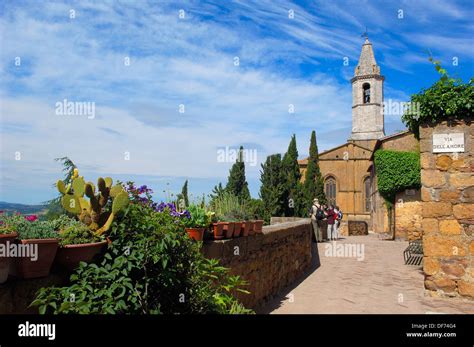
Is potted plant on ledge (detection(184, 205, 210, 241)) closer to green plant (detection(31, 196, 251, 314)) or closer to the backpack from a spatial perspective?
green plant (detection(31, 196, 251, 314))

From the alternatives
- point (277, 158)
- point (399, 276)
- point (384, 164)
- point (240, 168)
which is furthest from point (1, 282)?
point (240, 168)

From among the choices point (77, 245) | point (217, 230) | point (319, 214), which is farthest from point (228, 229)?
point (319, 214)

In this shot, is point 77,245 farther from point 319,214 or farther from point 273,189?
point 273,189

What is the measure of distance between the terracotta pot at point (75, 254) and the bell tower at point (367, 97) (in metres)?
49.9

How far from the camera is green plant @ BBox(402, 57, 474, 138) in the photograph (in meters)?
6.52

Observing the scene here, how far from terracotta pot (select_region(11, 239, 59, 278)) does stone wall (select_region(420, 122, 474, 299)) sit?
5.78 metres

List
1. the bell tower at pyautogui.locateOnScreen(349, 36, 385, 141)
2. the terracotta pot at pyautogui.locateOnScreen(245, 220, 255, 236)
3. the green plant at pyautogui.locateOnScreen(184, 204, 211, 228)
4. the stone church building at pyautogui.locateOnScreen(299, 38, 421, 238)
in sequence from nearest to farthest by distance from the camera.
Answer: the green plant at pyautogui.locateOnScreen(184, 204, 211, 228)
the terracotta pot at pyautogui.locateOnScreen(245, 220, 255, 236)
the stone church building at pyautogui.locateOnScreen(299, 38, 421, 238)
the bell tower at pyautogui.locateOnScreen(349, 36, 385, 141)

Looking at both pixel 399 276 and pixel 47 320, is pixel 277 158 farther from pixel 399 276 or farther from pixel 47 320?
pixel 47 320

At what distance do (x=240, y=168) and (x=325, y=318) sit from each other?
1236 inches

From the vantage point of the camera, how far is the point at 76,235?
286 centimetres

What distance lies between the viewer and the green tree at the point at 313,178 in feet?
117

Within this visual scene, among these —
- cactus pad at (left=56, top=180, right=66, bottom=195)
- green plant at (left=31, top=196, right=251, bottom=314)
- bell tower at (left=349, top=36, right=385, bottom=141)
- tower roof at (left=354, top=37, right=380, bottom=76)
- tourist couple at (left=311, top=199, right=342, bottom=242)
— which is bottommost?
tourist couple at (left=311, top=199, right=342, bottom=242)

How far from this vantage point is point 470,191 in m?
6.45

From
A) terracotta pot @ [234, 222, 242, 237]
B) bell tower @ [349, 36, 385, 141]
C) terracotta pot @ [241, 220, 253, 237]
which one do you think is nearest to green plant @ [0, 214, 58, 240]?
terracotta pot @ [234, 222, 242, 237]
